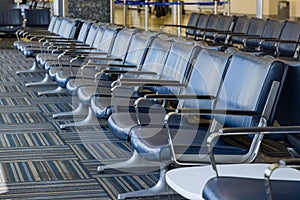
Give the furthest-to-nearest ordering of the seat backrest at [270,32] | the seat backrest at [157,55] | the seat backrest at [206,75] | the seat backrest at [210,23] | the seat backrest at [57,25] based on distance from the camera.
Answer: the seat backrest at [57,25] → the seat backrest at [210,23] → the seat backrest at [270,32] → the seat backrest at [157,55] → the seat backrest at [206,75]

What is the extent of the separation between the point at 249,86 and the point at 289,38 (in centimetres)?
418

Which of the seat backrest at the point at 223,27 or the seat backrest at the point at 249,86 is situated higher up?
the seat backrest at the point at 249,86

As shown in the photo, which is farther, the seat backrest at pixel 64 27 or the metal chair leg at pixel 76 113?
the seat backrest at pixel 64 27

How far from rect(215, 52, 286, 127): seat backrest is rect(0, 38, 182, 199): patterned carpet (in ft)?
2.20

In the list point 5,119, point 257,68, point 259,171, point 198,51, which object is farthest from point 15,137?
point 259,171

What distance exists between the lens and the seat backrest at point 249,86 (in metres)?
3.38

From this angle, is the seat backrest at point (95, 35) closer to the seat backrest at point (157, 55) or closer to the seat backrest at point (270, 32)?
the seat backrest at point (270, 32)

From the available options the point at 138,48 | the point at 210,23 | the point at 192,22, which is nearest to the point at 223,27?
the point at 210,23

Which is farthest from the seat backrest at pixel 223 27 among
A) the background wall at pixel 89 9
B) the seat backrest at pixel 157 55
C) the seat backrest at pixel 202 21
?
the seat backrest at pixel 157 55

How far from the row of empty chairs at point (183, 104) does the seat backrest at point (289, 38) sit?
1.97 m

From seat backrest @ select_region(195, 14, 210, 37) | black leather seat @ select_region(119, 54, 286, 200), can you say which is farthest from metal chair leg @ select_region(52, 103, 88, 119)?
seat backrest @ select_region(195, 14, 210, 37)

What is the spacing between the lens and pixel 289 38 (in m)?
7.54

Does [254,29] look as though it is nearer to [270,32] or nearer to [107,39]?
[270,32]

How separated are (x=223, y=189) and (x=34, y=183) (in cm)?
204
